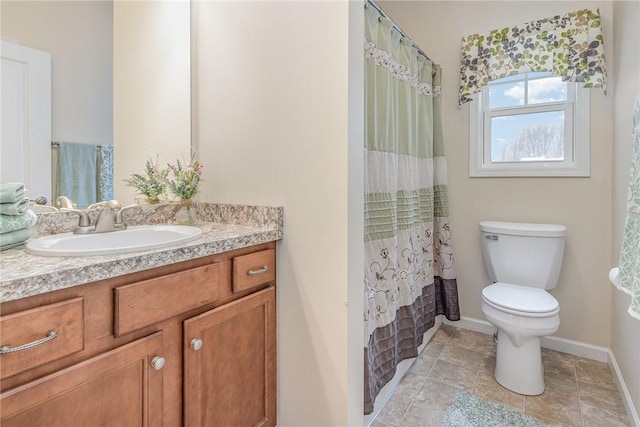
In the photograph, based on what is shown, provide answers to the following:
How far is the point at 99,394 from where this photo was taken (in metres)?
0.83

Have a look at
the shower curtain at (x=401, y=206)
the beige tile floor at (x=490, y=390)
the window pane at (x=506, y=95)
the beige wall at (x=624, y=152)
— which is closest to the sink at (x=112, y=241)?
the shower curtain at (x=401, y=206)

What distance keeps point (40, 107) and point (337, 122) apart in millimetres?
1090

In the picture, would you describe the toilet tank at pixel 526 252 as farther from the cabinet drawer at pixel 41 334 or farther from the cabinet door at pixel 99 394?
the cabinet drawer at pixel 41 334

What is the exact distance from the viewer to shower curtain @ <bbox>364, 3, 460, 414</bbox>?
146 centimetres

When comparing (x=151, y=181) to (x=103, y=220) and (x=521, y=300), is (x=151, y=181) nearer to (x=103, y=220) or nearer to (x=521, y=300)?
(x=103, y=220)

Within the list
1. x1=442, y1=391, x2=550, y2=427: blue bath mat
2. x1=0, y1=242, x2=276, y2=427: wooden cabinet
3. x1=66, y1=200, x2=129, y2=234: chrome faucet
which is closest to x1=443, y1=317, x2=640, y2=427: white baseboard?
x1=442, y1=391, x2=550, y2=427: blue bath mat

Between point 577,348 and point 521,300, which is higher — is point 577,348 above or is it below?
below

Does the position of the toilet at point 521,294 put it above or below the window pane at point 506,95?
below

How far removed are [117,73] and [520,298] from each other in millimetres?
2290

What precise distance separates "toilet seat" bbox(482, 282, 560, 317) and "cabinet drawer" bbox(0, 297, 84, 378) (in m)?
1.82

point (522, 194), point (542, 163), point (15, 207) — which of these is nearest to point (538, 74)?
point (542, 163)

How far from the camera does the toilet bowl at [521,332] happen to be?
1.65m

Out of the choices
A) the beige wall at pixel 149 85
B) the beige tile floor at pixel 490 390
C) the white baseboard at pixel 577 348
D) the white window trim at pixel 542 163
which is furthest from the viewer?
the white window trim at pixel 542 163

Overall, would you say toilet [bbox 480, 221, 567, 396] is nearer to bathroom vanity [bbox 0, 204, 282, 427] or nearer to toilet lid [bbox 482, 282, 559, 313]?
toilet lid [bbox 482, 282, 559, 313]
